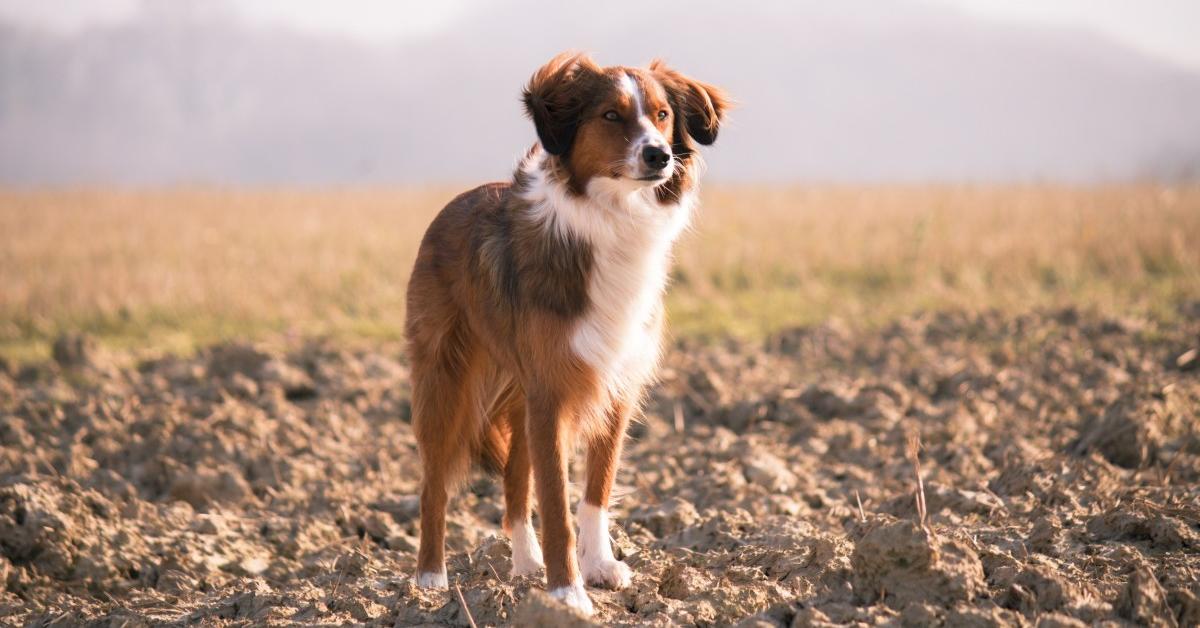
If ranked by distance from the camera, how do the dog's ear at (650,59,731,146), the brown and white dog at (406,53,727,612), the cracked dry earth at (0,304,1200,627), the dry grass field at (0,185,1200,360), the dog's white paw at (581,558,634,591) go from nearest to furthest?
the cracked dry earth at (0,304,1200,627) → the brown and white dog at (406,53,727,612) → the dog's white paw at (581,558,634,591) → the dog's ear at (650,59,731,146) → the dry grass field at (0,185,1200,360)

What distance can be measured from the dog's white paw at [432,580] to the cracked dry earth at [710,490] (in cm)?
17

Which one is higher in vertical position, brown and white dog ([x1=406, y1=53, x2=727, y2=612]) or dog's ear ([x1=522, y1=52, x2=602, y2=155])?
dog's ear ([x1=522, y1=52, x2=602, y2=155])

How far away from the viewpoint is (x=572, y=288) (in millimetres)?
4902

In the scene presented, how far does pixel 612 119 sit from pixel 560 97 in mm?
266

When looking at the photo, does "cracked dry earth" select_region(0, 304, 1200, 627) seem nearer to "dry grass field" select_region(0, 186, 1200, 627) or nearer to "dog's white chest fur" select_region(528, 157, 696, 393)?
"dry grass field" select_region(0, 186, 1200, 627)

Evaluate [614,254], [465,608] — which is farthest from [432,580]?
[614,254]

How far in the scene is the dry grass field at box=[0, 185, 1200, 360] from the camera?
13.6 m

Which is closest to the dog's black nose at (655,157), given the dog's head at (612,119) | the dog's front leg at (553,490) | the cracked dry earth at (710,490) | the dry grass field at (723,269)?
the dog's head at (612,119)

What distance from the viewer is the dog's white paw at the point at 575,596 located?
464 centimetres

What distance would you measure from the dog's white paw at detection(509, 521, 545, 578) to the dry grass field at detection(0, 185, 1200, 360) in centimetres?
741

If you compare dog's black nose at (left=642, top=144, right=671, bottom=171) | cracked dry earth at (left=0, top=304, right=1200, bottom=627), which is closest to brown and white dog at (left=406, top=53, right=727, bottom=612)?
dog's black nose at (left=642, top=144, right=671, bottom=171)

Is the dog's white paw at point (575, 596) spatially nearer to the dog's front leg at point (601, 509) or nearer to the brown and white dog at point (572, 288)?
the brown and white dog at point (572, 288)

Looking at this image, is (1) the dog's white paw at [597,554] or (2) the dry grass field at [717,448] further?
(1) the dog's white paw at [597,554]

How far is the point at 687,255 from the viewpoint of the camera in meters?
16.9
